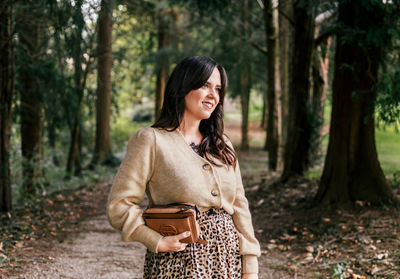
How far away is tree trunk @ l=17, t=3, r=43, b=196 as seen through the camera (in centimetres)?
947

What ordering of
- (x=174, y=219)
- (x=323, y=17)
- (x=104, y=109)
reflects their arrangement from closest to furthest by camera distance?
(x=174, y=219) < (x=323, y=17) < (x=104, y=109)

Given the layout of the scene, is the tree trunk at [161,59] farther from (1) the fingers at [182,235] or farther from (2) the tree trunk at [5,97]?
(1) the fingers at [182,235]

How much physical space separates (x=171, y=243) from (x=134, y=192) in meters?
0.32

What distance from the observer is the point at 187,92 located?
2404mm

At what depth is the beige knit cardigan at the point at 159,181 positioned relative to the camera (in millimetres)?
2215

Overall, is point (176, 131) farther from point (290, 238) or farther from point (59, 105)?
point (59, 105)

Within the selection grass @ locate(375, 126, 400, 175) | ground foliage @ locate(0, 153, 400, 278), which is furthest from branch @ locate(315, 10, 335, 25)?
grass @ locate(375, 126, 400, 175)

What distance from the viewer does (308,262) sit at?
5.32 metres

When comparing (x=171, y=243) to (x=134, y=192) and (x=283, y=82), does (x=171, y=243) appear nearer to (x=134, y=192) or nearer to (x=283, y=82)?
(x=134, y=192)

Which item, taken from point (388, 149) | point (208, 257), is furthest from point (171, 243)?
point (388, 149)

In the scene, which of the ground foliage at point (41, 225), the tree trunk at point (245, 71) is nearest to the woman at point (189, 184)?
the ground foliage at point (41, 225)

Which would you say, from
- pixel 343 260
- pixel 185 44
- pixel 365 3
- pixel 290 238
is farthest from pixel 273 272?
pixel 185 44

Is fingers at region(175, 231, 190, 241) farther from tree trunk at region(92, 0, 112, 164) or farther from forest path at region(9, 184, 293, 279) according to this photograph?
tree trunk at region(92, 0, 112, 164)

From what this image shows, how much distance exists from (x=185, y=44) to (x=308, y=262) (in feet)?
55.5
